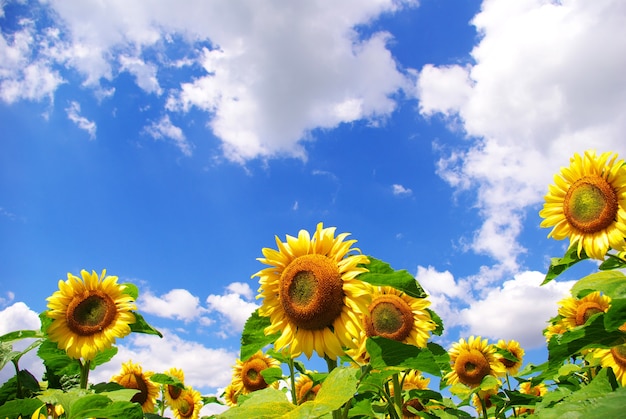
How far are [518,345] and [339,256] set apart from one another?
9.13 metres

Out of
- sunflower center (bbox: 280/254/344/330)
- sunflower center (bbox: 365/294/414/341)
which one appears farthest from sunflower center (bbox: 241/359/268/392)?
sunflower center (bbox: 280/254/344/330)

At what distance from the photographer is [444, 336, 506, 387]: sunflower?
855 cm

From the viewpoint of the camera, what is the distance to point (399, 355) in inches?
113

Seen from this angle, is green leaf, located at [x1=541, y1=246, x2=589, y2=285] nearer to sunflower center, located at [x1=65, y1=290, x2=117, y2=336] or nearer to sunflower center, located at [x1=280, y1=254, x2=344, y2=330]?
sunflower center, located at [x1=280, y1=254, x2=344, y2=330]

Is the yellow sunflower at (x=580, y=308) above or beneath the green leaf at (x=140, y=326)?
above

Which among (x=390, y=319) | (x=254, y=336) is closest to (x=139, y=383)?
(x=390, y=319)

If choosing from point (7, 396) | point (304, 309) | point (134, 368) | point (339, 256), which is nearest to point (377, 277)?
point (339, 256)

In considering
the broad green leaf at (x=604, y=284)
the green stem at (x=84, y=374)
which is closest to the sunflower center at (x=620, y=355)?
the broad green leaf at (x=604, y=284)

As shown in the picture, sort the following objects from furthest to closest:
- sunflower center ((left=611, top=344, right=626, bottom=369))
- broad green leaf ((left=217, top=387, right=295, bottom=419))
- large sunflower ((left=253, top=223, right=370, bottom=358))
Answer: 1. sunflower center ((left=611, top=344, right=626, bottom=369))
2. large sunflower ((left=253, top=223, right=370, bottom=358))
3. broad green leaf ((left=217, top=387, right=295, bottom=419))

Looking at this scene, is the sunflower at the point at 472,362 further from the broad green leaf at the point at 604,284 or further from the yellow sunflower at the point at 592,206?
the broad green leaf at the point at 604,284

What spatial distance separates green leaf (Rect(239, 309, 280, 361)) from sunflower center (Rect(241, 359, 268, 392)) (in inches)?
225

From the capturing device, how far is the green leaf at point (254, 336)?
11.9 ft

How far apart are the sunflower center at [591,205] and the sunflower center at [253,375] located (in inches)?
233

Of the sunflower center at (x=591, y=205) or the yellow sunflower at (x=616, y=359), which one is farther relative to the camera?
the yellow sunflower at (x=616, y=359)
